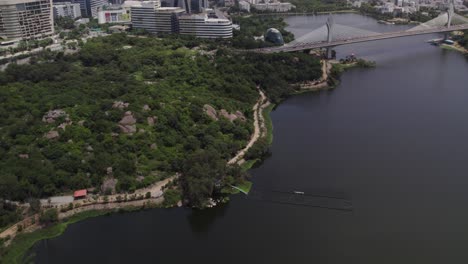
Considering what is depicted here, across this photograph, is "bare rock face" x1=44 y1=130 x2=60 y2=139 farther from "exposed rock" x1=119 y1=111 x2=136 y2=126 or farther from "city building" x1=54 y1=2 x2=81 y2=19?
"city building" x1=54 y1=2 x2=81 y2=19

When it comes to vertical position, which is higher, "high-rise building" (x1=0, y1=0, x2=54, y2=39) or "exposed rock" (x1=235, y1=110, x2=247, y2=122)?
"high-rise building" (x1=0, y1=0, x2=54, y2=39)

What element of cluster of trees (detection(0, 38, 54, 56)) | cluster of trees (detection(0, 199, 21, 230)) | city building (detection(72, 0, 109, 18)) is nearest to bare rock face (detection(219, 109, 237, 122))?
cluster of trees (detection(0, 199, 21, 230))

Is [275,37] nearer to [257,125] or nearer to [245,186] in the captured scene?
[257,125]

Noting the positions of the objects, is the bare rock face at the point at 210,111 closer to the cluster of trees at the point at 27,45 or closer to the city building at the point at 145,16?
the cluster of trees at the point at 27,45

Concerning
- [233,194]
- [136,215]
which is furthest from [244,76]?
[136,215]

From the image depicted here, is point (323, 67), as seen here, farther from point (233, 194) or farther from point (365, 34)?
point (233, 194)

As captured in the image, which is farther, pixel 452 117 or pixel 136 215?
pixel 452 117
